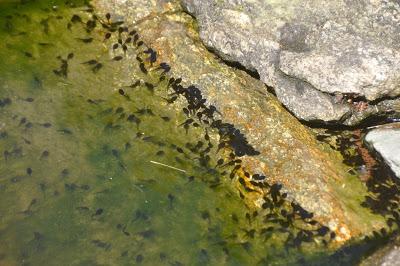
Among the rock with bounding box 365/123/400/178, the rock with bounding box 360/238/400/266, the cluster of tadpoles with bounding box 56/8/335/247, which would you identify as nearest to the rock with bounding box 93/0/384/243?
the cluster of tadpoles with bounding box 56/8/335/247

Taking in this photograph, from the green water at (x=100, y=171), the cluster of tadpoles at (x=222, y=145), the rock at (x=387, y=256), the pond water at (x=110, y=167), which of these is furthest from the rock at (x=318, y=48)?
the rock at (x=387, y=256)

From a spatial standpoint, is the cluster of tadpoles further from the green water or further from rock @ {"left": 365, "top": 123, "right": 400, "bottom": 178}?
rock @ {"left": 365, "top": 123, "right": 400, "bottom": 178}

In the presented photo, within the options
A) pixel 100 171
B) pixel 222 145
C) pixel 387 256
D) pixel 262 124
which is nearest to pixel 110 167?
pixel 100 171

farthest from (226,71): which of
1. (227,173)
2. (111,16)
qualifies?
(111,16)

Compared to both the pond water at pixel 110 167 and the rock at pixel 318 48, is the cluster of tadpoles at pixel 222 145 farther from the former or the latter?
the rock at pixel 318 48

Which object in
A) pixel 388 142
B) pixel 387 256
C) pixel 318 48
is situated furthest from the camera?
pixel 388 142

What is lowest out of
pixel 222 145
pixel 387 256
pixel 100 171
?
pixel 100 171

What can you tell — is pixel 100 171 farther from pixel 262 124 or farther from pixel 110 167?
pixel 262 124
